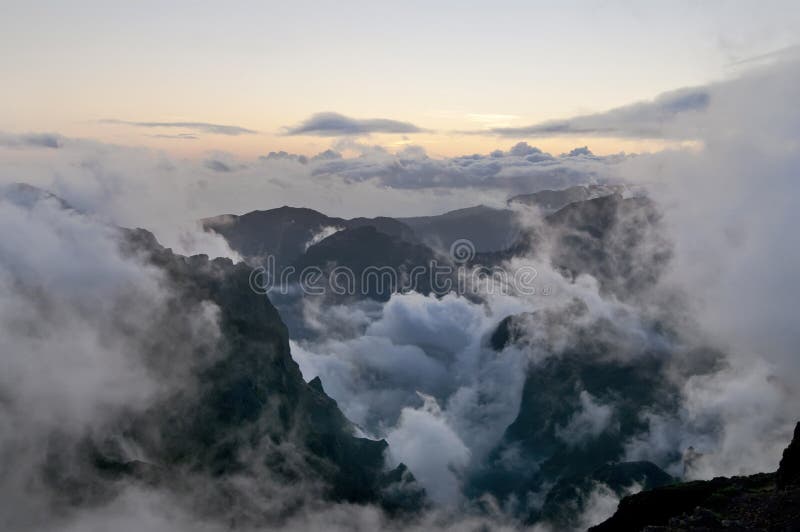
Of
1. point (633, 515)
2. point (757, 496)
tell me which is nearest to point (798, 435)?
point (757, 496)

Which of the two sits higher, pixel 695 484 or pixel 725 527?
pixel 725 527

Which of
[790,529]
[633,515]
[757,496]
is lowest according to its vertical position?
→ [633,515]

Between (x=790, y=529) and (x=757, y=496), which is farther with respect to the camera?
(x=757, y=496)

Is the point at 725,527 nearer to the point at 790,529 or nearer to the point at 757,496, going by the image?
the point at 790,529

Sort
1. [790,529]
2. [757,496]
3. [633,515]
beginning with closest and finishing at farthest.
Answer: [790,529]
[757,496]
[633,515]

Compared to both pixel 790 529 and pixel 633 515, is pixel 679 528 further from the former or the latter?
pixel 633 515

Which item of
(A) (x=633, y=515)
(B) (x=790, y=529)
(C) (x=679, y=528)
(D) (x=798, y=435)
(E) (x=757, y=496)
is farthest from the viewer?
(A) (x=633, y=515)
